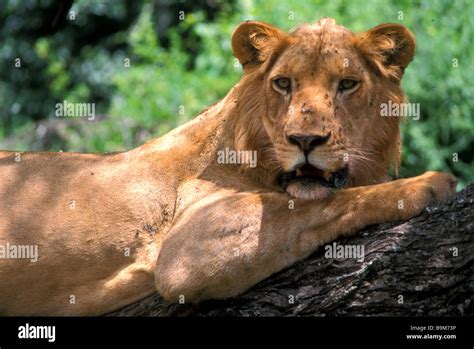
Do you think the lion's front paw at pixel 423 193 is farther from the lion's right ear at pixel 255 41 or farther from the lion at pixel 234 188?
the lion's right ear at pixel 255 41

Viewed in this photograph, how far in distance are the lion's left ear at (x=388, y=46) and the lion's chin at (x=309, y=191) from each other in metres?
0.96

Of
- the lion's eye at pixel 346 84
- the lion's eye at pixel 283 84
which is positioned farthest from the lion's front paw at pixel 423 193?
the lion's eye at pixel 283 84

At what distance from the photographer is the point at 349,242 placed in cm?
523

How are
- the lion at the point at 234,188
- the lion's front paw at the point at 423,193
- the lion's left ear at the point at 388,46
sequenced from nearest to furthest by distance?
the lion's front paw at the point at 423,193 → the lion at the point at 234,188 → the lion's left ear at the point at 388,46

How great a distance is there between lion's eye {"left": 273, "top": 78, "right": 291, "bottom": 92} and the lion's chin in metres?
0.59

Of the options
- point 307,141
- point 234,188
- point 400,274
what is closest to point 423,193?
point 400,274

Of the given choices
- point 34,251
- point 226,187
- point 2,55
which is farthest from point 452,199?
point 2,55

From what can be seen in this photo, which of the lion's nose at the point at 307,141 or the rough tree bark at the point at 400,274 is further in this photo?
the lion's nose at the point at 307,141

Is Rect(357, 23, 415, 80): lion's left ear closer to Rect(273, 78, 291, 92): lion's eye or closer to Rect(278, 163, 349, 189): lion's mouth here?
Rect(273, 78, 291, 92): lion's eye

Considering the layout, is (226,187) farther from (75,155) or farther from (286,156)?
(75,155)

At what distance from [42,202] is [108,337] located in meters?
1.16

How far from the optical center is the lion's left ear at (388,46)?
596 centimetres

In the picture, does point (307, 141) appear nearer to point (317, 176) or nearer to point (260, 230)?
point (317, 176)

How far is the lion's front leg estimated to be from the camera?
5234 mm
